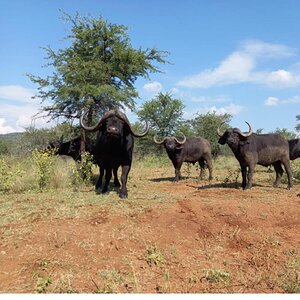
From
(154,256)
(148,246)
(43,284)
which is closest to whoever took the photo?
(43,284)

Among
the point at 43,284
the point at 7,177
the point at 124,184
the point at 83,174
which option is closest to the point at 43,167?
the point at 7,177

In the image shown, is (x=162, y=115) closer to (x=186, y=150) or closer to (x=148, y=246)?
(x=186, y=150)

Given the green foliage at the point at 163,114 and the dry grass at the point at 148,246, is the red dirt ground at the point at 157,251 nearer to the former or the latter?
the dry grass at the point at 148,246

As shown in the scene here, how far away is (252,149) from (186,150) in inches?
167

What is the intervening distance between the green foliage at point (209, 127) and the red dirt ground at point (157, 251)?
26781 mm

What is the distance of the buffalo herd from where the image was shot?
332 inches

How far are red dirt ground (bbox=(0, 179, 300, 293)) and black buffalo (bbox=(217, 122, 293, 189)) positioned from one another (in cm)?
343

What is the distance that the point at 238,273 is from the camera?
14.5ft

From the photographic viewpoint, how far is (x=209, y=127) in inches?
1350

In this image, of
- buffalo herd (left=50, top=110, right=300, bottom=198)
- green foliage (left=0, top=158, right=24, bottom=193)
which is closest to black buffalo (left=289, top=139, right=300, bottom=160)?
buffalo herd (left=50, top=110, right=300, bottom=198)

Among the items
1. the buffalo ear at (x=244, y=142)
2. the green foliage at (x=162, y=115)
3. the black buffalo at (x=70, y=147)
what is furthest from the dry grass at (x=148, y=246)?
the green foliage at (x=162, y=115)

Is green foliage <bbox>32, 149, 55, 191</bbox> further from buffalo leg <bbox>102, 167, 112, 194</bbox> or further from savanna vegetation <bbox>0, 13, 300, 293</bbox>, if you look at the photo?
buffalo leg <bbox>102, 167, 112, 194</bbox>

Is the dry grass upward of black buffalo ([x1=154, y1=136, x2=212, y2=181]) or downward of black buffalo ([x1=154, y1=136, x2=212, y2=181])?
downward

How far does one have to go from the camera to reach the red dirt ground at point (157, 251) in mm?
4062
